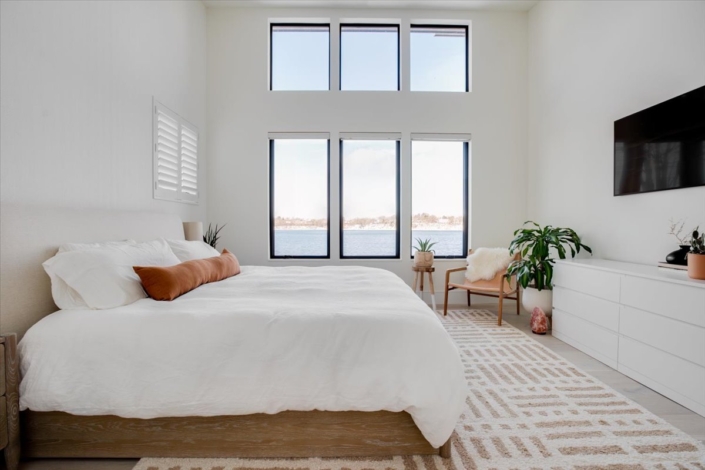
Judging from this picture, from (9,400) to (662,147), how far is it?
4.04 meters

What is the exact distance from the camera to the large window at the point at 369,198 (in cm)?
454

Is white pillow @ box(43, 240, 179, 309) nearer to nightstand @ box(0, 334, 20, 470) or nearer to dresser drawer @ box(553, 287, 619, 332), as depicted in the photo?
nightstand @ box(0, 334, 20, 470)

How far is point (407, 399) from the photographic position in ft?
4.65

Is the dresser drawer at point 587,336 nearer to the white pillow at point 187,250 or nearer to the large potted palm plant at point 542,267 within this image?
the large potted palm plant at point 542,267

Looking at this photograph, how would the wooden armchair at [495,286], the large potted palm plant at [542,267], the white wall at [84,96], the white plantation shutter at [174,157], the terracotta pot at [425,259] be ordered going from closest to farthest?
A: the white wall at [84,96] → the white plantation shutter at [174,157] → the large potted palm plant at [542,267] → the wooden armchair at [495,286] → the terracotta pot at [425,259]

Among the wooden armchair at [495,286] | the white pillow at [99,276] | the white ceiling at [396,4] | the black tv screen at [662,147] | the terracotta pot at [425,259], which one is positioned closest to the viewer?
the white pillow at [99,276]

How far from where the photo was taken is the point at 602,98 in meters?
3.20

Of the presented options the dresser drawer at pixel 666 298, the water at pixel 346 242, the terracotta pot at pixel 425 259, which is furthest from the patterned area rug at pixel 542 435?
the water at pixel 346 242

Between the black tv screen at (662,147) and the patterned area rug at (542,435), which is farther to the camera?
the black tv screen at (662,147)

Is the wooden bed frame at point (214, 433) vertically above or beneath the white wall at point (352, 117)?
beneath

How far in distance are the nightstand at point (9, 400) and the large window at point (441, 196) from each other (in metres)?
3.87

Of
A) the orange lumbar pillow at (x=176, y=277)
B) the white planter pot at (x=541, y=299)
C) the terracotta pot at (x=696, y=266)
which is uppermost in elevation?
the terracotta pot at (x=696, y=266)

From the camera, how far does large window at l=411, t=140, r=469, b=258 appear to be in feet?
15.0

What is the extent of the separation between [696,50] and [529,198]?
7.29 feet
